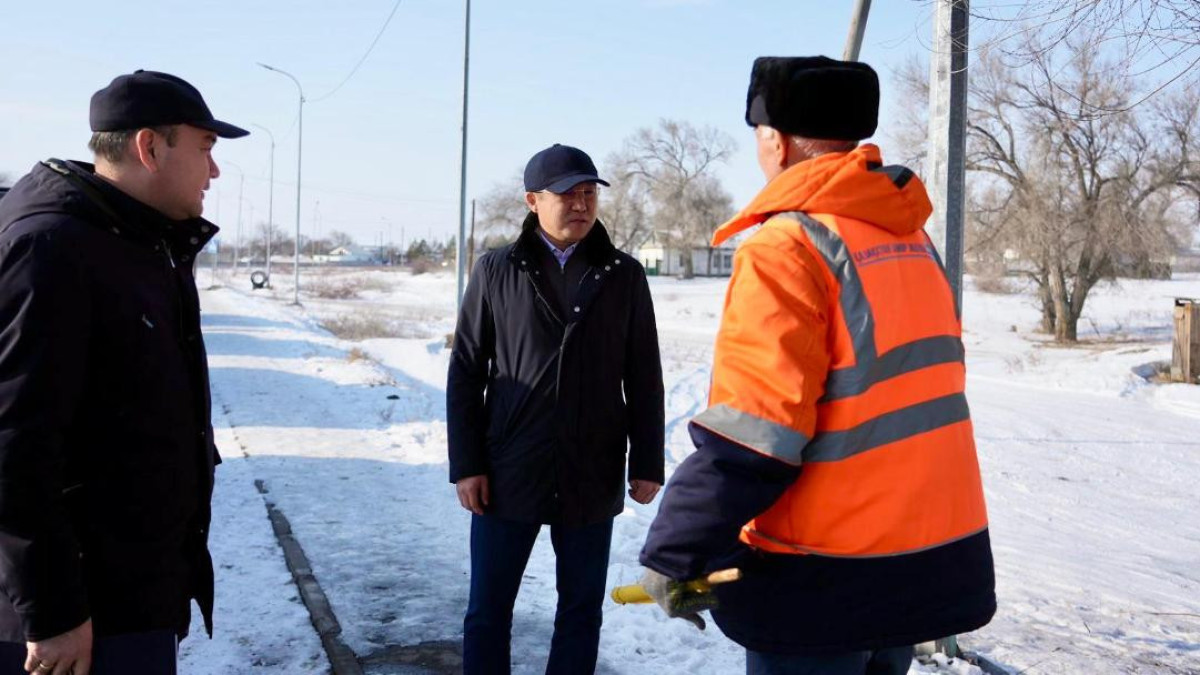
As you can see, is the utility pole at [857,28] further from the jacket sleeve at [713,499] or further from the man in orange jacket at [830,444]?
the jacket sleeve at [713,499]

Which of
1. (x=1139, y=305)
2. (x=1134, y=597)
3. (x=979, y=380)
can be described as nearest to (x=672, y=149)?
(x=1139, y=305)

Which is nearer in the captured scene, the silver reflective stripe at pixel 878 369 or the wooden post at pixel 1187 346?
the silver reflective stripe at pixel 878 369

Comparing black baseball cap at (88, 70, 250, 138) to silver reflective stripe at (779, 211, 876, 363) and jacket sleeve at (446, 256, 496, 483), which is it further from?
silver reflective stripe at (779, 211, 876, 363)

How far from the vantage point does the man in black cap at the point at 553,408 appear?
3.52m

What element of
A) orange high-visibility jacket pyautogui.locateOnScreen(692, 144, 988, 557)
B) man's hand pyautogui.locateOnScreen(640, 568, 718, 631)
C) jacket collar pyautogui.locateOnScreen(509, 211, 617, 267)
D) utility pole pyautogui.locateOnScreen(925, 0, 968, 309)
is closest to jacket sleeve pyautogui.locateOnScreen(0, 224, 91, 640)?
man's hand pyautogui.locateOnScreen(640, 568, 718, 631)

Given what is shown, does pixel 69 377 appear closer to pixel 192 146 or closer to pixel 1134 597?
pixel 192 146

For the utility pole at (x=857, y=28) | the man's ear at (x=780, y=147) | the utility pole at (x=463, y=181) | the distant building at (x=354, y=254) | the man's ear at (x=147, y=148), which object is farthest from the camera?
the distant building at (x=354, y=254)

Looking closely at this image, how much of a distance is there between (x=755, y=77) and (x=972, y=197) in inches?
1174

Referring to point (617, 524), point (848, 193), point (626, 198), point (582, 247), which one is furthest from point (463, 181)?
point (626, 198)

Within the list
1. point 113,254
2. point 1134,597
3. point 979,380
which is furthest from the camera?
point 979,380

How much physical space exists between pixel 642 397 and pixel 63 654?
2.10 m

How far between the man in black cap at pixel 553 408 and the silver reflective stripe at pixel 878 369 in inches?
63.8

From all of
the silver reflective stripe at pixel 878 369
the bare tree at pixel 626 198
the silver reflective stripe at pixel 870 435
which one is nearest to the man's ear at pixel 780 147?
the silver reflective stripe at pixel 878 369

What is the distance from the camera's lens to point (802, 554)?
2.07 metres
